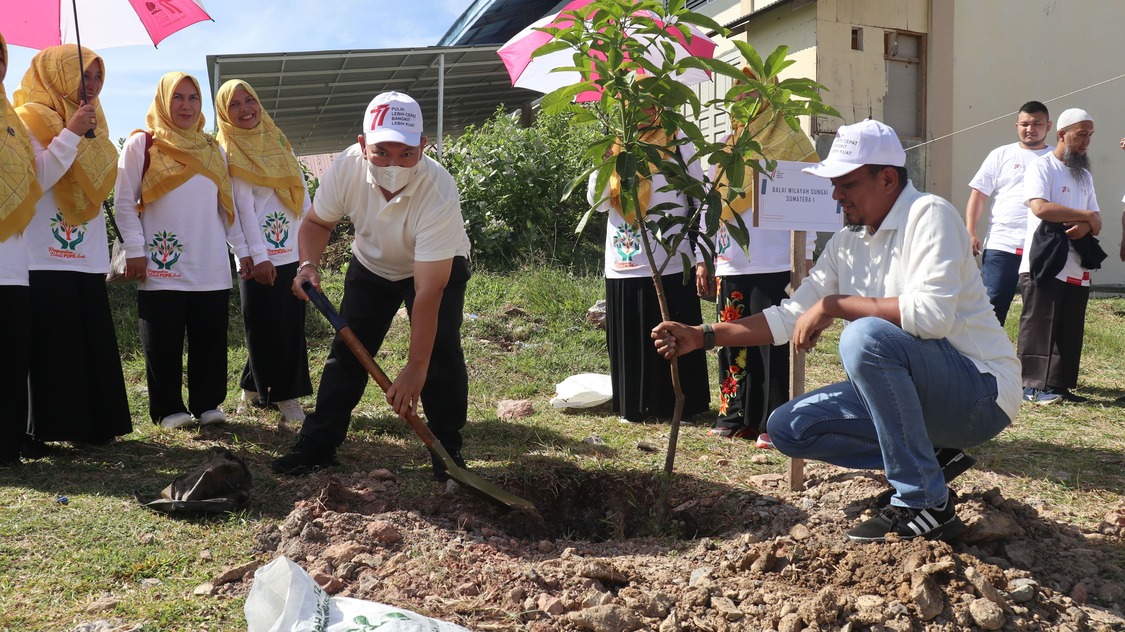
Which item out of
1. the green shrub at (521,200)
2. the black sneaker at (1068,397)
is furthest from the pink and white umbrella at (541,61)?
the green shrub at (521,200)

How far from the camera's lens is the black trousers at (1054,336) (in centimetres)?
543

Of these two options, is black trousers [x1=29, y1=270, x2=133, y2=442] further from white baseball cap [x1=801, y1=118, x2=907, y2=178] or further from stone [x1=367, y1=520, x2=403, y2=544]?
white baseball cap [x1=801, y1=118, x2=907, y2=178]

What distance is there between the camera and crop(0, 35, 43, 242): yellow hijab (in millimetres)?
3697

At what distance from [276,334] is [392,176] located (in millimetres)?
1892

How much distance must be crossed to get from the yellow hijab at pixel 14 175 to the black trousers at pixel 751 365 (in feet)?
10.4

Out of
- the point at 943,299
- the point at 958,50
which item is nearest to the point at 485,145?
the point at 958,50

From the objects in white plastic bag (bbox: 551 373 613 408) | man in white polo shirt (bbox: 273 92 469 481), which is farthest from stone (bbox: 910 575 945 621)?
white plastic bag (bbox: 551 373 613 408)

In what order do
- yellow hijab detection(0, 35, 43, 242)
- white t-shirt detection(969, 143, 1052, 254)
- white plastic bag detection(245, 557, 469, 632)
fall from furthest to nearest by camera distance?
white t-shirt detection(969, 143, 1052, 254)
yellow hijab detection(0, 35, 43, 242)
white plastic bag detection(245, 557, 469, 632)

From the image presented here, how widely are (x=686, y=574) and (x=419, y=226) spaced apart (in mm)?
1598

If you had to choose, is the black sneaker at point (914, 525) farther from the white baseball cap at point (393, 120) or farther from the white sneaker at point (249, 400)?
the white sneaker at point (249, 400)

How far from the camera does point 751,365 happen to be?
4.55m

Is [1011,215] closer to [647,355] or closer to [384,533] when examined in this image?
[647,355]

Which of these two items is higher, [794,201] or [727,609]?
[794,201]

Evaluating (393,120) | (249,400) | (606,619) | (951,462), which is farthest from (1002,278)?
(249,400)
